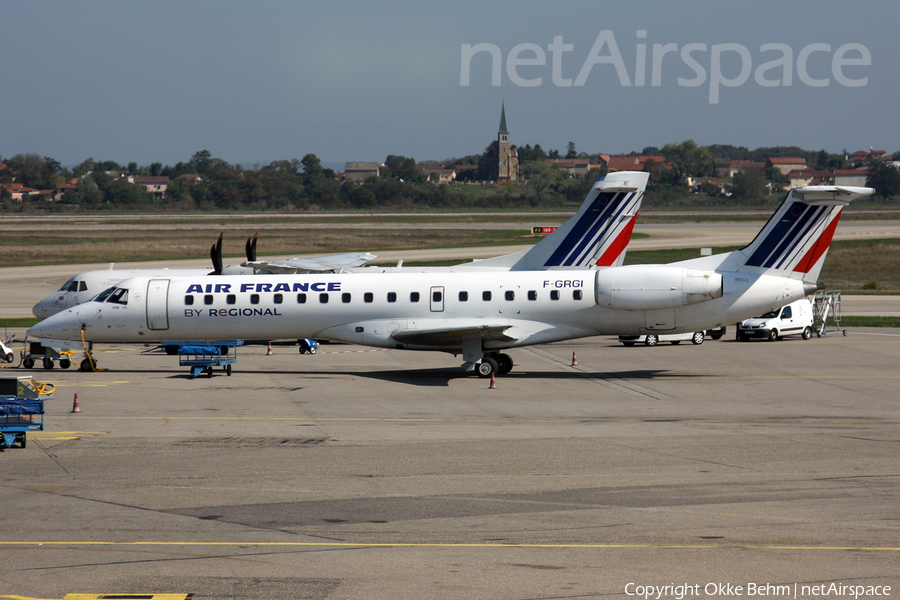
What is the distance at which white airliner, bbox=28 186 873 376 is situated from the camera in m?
25.4

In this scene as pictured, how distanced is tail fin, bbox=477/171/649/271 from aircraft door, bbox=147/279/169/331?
36.7ft

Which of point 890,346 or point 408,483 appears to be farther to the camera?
point 890,346

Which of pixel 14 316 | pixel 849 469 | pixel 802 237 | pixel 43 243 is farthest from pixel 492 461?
pixel 43 243

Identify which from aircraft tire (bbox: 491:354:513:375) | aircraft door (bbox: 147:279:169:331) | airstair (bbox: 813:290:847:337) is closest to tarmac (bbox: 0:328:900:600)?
aircraft tire (bbox: 491:354:513:375)

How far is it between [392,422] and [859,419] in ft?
34.7

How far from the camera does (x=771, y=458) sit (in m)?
15.7

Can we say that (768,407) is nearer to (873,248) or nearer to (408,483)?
(408,483)

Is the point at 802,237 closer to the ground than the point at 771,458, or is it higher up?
higher up

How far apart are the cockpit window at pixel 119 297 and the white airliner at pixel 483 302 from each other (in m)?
0.04

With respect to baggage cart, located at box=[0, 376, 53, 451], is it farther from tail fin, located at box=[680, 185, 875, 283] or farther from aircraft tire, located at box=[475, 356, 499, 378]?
tail fin, located at box=[680, 185, 875, 283]

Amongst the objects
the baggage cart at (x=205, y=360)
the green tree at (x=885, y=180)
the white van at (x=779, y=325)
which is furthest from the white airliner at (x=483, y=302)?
the green tree at (x=885, y=180)

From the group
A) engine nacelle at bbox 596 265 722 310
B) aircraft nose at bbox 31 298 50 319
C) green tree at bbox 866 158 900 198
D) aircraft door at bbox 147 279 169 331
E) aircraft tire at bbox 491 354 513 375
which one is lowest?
aircraft tire at bbox 491 354 513 375

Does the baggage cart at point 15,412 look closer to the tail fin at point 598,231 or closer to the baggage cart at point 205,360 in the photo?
the baggage cart at point 205,360

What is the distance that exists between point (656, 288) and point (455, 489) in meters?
13.4
